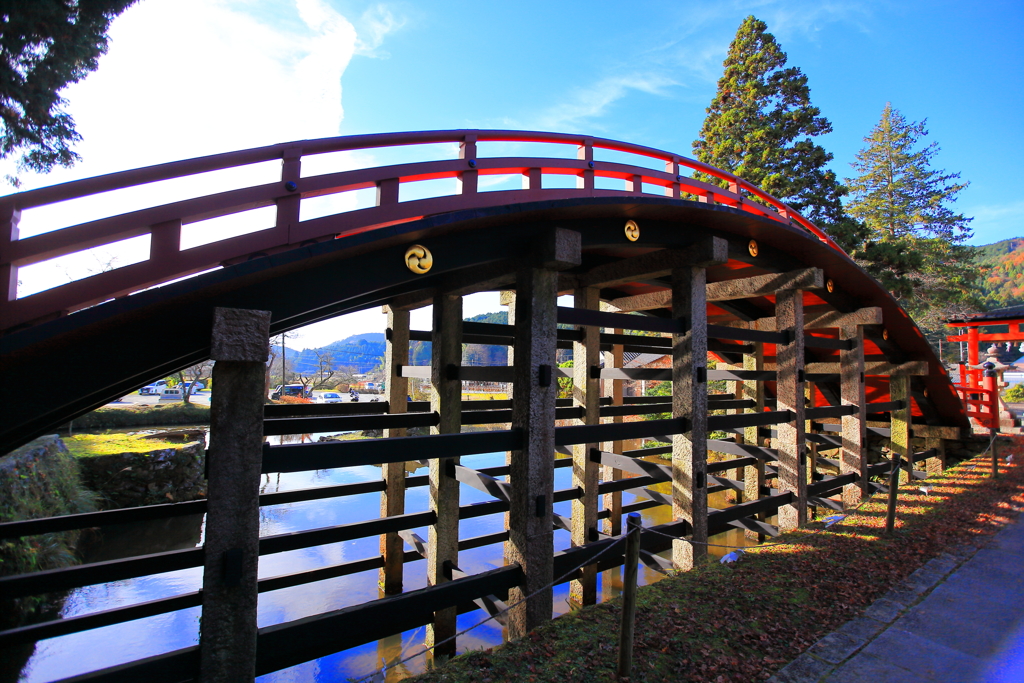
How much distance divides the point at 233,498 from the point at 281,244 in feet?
6.03

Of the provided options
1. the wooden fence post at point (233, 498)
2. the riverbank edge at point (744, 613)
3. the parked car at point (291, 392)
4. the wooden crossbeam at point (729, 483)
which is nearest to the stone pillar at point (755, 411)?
the wooden crossbeam at point (729, 483)

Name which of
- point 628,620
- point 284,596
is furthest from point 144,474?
point 628,620

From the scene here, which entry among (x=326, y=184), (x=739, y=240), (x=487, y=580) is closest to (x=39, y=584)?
(x=487, y=580)

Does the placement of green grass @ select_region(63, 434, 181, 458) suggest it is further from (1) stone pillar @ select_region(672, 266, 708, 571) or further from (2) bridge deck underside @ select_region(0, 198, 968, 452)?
(1) stone pillar @ select_region(672, 266, 708, 571)

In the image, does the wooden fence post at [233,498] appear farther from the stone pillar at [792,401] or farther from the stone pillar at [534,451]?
the stone pillar at [792,401]

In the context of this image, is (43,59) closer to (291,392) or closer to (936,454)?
(936,454)

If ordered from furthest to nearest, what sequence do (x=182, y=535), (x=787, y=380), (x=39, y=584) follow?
(x=182, y=535), (x=787, y=380), (x=39, y=584)

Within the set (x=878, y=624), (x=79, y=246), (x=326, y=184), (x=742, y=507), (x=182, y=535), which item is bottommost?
(x=182, y=535)

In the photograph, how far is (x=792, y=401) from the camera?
7.58m

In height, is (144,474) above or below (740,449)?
below

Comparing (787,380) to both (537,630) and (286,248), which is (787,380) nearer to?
(537,630)

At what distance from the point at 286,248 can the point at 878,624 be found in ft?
20.5

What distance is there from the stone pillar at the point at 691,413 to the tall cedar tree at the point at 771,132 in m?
13.1

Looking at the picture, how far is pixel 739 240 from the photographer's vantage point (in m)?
6.84
